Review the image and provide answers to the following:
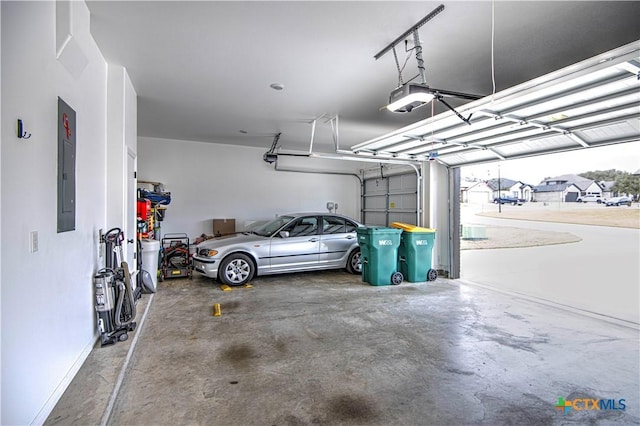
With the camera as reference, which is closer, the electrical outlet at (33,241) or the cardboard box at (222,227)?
the electrical outlet at (33,241)

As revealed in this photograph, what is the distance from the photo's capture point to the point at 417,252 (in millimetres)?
5977

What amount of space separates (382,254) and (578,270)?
3.29 metres

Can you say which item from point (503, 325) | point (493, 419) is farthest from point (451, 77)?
point (493, 419)

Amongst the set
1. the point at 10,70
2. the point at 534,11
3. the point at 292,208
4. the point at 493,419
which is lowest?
the point at 493,419

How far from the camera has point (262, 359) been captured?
293 centimetres

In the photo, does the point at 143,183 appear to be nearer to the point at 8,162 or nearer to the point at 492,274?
the point at 8,162

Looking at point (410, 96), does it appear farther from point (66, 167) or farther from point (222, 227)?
point (222, 227)

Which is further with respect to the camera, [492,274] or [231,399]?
[492,274]

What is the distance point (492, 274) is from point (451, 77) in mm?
4391

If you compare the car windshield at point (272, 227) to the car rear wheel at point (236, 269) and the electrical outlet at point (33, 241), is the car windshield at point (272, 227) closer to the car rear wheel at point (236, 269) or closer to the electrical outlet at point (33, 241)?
the car rear wheel at point (236, 269)

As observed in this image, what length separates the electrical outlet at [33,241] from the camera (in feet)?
6.07

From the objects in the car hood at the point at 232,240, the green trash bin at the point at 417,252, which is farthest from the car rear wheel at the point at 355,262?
the car hood at the point at 232,240

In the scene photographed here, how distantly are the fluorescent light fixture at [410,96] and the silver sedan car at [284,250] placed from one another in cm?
345

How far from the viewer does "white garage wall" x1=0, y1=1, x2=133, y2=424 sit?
64.7 inches
